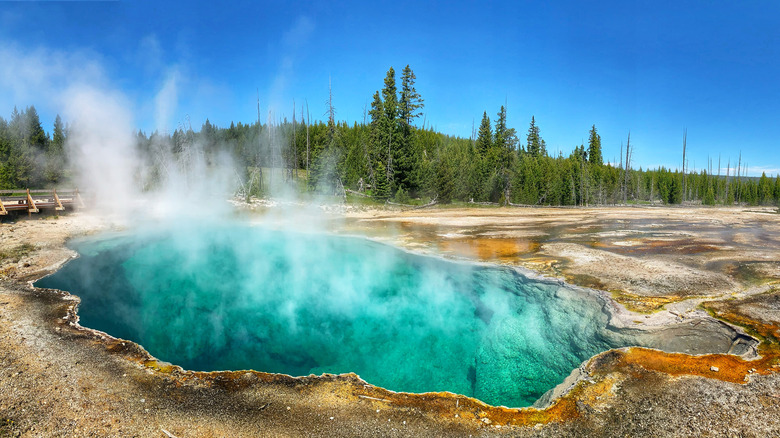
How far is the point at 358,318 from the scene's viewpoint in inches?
328

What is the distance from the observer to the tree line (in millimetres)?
33000

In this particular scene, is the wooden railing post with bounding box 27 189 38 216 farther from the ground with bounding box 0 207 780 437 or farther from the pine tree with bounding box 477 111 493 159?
the pine tree with bounding box 477 111 493 159

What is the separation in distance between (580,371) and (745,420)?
169 centimetres

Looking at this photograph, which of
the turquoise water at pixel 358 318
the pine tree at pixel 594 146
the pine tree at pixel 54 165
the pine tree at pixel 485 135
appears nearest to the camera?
the turquoise water at pixel 358 318

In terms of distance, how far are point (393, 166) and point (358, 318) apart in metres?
25.4

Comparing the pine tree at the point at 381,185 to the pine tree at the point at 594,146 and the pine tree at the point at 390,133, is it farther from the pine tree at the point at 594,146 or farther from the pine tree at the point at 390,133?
the pine tree at the point at 594,146

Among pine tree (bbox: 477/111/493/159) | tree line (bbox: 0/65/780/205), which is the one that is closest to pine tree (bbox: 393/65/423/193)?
tree line (bbox: 0/65/780/205)

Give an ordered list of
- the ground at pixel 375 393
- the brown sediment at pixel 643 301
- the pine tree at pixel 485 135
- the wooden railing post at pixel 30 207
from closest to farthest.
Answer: the ground at pixel 375 393 < the brown sediment at pixel 643 301 < the wooden railing post at pixel 30 207 < the pine tree at pixel 485 135

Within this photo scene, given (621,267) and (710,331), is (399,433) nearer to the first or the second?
(710,331)

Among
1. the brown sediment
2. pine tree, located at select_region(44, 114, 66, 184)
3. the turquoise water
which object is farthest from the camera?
pine tree, located at select_region(44, 114, 66, 184)

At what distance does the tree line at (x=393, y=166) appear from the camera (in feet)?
108

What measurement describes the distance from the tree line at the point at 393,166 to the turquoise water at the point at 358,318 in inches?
819

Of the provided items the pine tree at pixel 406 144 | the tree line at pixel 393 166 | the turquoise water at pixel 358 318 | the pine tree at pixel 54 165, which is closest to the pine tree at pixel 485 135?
the tree line at pixel 393 166

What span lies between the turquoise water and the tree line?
68.3 ft
